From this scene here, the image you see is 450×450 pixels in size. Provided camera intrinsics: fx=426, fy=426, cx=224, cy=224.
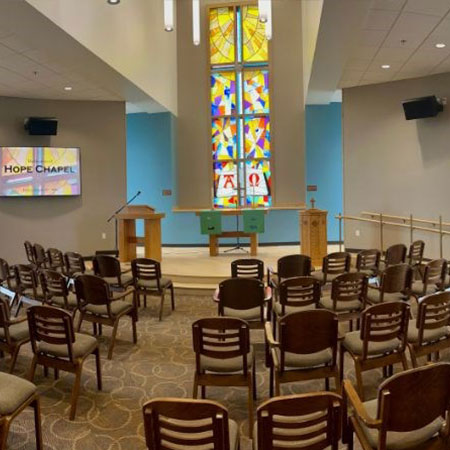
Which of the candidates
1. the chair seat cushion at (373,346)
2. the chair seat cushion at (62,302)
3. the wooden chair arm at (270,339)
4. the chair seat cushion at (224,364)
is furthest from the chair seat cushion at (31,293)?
the chair seat cushion at (373,346)

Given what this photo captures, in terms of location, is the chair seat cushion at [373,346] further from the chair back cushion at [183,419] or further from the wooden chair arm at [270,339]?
the chair back cushion at [183,419]

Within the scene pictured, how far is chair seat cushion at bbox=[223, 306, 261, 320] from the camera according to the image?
3.94 m

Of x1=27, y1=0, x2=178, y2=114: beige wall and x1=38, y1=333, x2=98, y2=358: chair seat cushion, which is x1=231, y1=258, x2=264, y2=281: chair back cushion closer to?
x1=38, y1=333, x2=98, y2=358: chair seat cushion

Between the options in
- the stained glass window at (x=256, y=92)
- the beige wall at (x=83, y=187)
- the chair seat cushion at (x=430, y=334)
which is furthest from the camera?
the stained glass window at (x=256, y=92)

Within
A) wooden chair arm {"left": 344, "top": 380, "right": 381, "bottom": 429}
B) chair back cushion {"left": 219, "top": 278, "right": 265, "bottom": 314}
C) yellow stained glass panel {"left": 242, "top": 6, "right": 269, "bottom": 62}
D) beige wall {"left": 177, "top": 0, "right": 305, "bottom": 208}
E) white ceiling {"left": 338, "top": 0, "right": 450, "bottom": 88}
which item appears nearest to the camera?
wooden chair arm {"left": 344, "top": 380, "right": 381, "bottom": 429}

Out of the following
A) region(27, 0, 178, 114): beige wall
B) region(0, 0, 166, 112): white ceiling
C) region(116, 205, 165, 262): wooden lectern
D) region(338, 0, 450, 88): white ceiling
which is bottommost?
region(116, 205, 165, 262): wooden lectern

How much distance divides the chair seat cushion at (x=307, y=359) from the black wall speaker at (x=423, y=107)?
6389 mm

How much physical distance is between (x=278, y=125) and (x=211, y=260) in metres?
4.02

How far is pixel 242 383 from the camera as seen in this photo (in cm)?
284

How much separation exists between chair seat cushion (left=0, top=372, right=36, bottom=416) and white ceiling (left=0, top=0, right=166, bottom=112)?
12.9 ft

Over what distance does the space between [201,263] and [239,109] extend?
4509 mm

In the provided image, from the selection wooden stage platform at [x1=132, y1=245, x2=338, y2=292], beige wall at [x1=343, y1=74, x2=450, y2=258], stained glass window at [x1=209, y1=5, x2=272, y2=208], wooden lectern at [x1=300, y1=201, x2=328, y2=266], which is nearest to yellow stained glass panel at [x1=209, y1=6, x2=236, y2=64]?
stained glass window at [x1=209, y1=5, x2=272, y2=208]

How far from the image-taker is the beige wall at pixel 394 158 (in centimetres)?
807

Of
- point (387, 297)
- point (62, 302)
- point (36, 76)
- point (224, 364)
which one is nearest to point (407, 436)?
point (224, 364)
